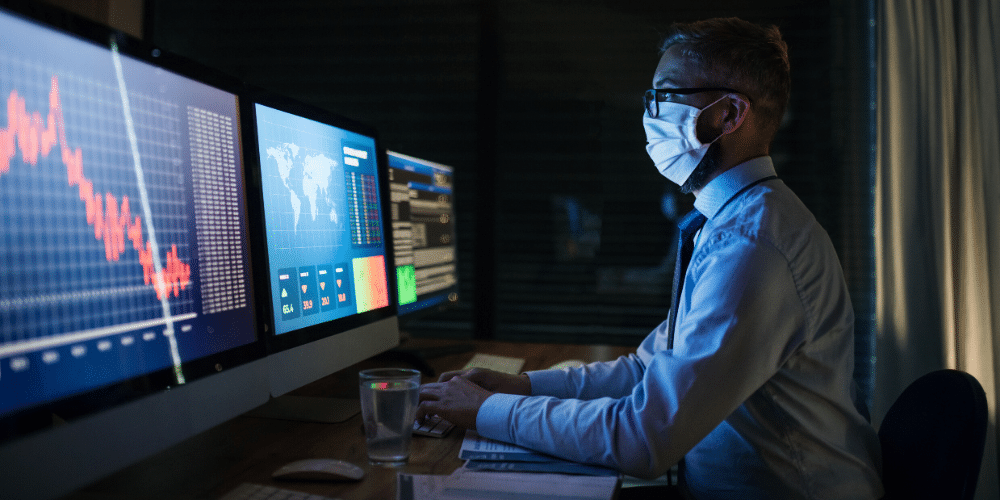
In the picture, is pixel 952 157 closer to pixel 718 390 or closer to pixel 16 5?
pixel 718 390

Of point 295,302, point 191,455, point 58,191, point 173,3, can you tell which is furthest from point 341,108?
point 58,191

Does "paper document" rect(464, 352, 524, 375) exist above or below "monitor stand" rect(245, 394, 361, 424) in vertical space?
below

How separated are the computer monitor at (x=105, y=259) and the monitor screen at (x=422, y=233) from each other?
2.53 feet

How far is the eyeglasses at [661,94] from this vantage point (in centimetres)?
118

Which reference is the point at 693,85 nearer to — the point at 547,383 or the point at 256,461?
the point at 547,383

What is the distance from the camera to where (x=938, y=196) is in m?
2.27

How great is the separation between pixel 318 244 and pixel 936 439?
1.04 m

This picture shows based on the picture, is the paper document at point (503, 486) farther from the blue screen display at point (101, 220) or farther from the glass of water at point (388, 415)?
the blue screen display at point (101, 220)

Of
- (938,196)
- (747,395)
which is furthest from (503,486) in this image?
(938,196)

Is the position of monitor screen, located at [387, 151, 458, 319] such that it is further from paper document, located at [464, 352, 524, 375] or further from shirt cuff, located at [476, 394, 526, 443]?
shirt cuff, located at [476, 394, 526, 443]

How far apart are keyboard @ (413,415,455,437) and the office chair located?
73 centimetres

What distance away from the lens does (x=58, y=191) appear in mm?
577

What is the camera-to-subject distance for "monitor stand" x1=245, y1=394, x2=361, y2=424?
109 centimetres

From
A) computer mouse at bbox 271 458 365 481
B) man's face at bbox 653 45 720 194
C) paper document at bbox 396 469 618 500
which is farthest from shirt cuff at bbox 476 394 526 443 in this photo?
man's face at bbox 653 45 720 194
